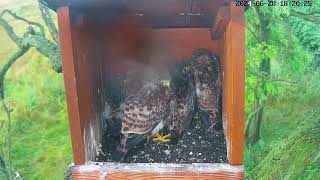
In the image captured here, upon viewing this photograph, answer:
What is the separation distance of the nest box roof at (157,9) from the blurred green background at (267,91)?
1994 millimetres

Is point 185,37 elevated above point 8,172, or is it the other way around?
point 185,37

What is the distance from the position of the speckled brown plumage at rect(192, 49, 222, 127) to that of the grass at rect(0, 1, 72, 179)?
2076mm

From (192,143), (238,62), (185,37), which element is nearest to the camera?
(238,62)

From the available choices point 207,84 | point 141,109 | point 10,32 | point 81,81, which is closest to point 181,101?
point 207,84

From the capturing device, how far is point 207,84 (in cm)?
158

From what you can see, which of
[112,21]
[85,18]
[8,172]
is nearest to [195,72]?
[112,21]

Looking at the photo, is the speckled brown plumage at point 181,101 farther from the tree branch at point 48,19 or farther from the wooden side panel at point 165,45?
the tree branch at point 48,19

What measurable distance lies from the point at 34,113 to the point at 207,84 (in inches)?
95.8

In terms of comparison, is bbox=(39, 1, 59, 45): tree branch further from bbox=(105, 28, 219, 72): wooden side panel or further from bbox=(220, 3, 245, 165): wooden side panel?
bbox=(220, 3, 245, 165): wooden side panel

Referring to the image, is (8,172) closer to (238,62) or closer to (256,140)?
(256,140)

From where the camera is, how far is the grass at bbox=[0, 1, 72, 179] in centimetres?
338

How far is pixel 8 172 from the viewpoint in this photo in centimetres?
380

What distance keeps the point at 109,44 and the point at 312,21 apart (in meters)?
2.51

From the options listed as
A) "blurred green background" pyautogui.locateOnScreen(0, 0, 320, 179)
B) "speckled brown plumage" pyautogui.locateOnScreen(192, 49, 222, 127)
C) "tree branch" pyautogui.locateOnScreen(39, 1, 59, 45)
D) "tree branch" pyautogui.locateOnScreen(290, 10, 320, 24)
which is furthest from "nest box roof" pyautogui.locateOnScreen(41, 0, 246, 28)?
"tree branch" pyautogui.locateOnScreen(290, 10, 320, 24)
